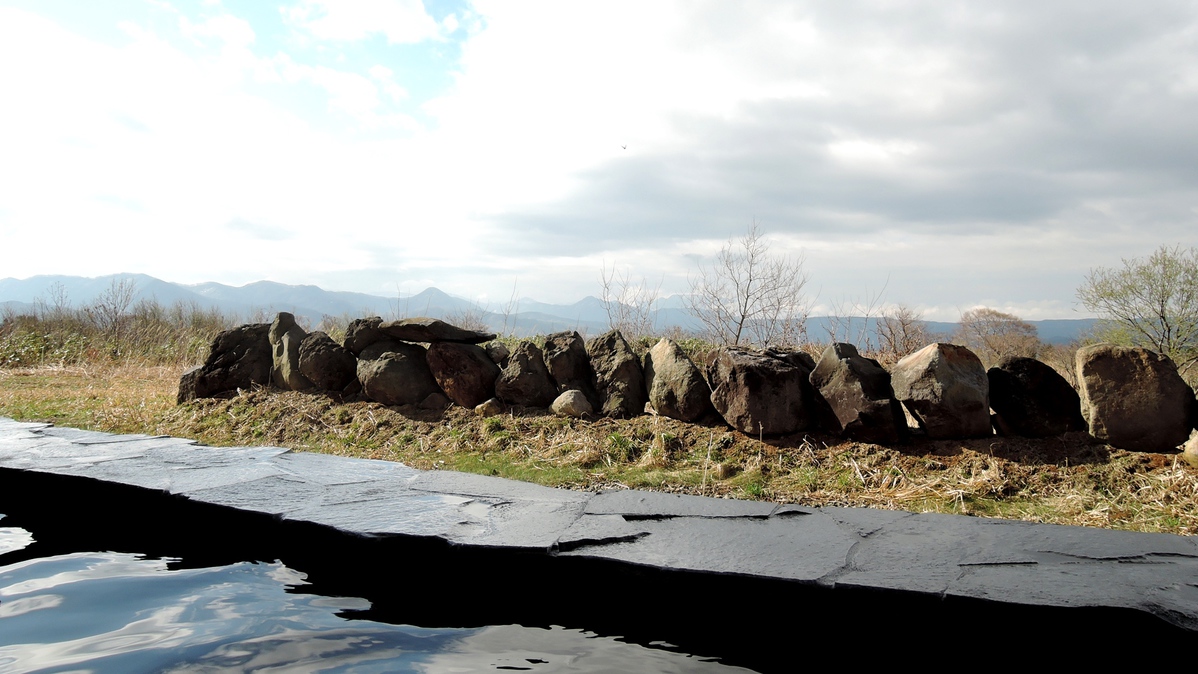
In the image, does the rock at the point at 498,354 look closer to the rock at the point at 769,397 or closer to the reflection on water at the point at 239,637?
the rock at the point at 769,397

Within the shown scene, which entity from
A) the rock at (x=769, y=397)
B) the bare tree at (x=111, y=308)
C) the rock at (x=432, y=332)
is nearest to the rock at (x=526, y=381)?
the rock at (x=432, y=332)

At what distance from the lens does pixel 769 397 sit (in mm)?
4883

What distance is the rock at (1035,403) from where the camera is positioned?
4.46 metres

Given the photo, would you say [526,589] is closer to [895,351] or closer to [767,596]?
[767,596]

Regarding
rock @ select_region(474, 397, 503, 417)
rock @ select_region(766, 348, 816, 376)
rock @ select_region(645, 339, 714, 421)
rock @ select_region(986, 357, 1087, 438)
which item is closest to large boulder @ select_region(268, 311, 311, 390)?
rock @ select_region(474, 397, 503, 417)

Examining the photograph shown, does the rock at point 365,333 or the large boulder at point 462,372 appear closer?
the large boulder at point 462,372

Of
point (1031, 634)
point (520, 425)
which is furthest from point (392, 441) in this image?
point (1031, 634)

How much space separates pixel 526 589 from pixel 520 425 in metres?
3.00

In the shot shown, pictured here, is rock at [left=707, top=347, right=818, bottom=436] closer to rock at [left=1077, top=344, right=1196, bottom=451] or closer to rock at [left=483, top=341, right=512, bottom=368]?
rock at [left=1077, top=344, right=1196, bottom=451]

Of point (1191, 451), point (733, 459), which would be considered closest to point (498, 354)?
point (733, 459)

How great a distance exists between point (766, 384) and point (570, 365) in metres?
1.79

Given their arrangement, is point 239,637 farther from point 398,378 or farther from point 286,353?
point 286,353

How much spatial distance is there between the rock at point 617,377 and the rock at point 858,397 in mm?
1401

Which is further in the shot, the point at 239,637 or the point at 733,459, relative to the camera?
the point at 733,459
